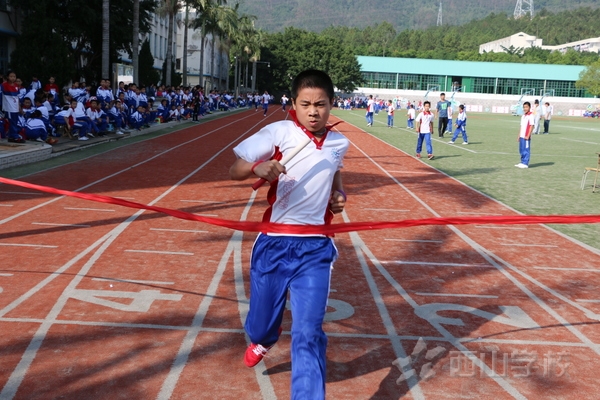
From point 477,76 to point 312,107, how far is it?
112 meters

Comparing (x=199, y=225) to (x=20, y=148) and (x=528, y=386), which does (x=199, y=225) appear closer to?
(x=528, y=386)

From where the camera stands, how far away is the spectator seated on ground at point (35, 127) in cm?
1819

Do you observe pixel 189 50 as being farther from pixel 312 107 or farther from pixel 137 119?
pixel 312 107

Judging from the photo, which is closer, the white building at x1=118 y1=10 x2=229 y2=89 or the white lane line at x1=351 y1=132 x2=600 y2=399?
the white lane line at x1=351 y1=132 x2=600 y2=399

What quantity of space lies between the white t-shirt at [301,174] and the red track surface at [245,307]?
124 cm

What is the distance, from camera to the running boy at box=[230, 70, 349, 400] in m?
3.68

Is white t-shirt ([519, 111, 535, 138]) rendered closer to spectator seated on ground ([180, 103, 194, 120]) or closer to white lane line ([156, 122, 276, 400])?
white lane line ([156, 122, 276, 400])

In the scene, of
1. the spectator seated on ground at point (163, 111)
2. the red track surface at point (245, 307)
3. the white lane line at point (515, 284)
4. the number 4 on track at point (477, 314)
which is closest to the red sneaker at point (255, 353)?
the red track surface at point (245, 307)

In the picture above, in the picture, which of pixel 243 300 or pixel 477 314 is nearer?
pixel 477 314

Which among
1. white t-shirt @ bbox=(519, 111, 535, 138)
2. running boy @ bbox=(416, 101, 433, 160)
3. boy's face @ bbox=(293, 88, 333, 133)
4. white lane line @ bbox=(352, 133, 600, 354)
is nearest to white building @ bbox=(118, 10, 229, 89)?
running boy @ bbox=(416, 101, 433, 160)

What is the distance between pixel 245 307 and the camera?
20.1ft

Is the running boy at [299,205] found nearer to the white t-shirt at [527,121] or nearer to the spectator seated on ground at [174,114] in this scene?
the white t-shirt at [527,121]

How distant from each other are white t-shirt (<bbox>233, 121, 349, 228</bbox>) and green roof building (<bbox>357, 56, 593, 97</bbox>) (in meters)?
108

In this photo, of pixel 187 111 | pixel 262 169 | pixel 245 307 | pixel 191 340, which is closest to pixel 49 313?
pixel 191 340
